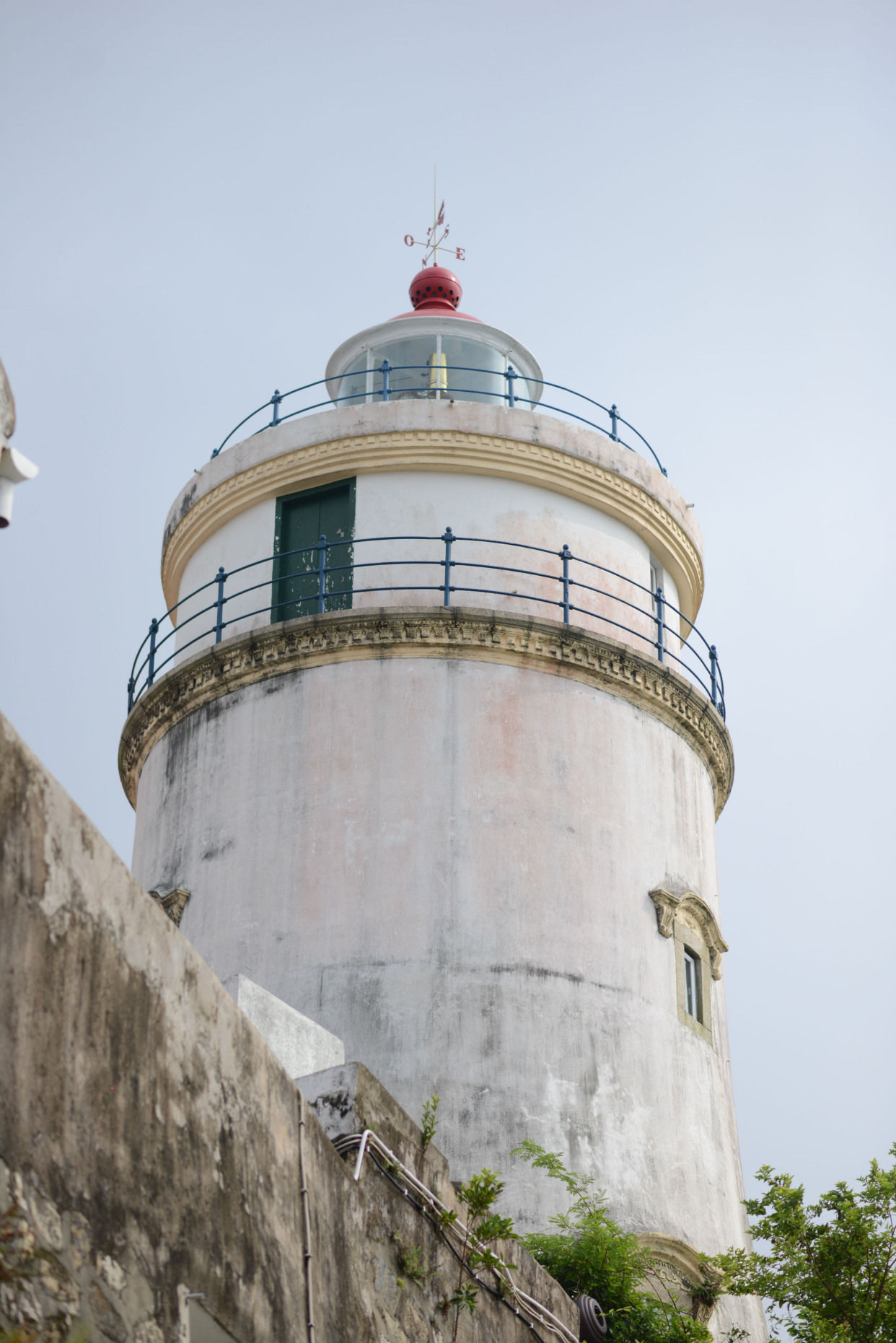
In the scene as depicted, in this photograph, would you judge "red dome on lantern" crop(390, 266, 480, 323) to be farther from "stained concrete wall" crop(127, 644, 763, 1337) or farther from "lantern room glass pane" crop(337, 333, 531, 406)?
"stained concrete wall" crop(127, 644, 763, 1337)

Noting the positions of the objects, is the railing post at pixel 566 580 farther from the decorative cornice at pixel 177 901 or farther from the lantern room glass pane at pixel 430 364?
the decorative cornice at pixel 177 901

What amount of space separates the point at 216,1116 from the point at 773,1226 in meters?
7.78

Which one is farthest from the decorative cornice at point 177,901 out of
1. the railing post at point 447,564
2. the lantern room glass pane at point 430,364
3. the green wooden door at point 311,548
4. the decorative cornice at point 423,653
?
the lantern room glass pane at point 430,364

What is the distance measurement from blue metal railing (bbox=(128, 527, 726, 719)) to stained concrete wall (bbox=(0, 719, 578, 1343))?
10.2 meters

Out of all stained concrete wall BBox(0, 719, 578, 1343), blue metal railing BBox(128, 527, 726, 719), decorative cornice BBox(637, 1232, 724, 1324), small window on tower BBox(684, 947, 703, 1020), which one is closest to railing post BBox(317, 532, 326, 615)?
blue metal railing BBox(128, 527, 726, 719)

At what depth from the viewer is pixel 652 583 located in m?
20.1

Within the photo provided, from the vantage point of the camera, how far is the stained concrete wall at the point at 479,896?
1553cm

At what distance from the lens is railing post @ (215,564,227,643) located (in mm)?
18531

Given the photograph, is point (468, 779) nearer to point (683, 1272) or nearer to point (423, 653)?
point (423, 653)

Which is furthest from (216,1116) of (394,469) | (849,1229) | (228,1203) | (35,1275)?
(394,469)

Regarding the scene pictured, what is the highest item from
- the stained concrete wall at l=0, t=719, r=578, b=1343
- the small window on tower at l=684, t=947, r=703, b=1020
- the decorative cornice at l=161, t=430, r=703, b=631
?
the decorative cornice at l=161, t=430, r=703, b=631

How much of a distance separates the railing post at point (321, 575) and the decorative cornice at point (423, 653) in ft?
0.87

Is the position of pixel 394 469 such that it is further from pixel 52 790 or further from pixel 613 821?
pixel 52 790

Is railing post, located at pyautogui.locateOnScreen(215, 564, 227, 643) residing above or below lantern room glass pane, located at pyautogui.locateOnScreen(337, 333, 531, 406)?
below
